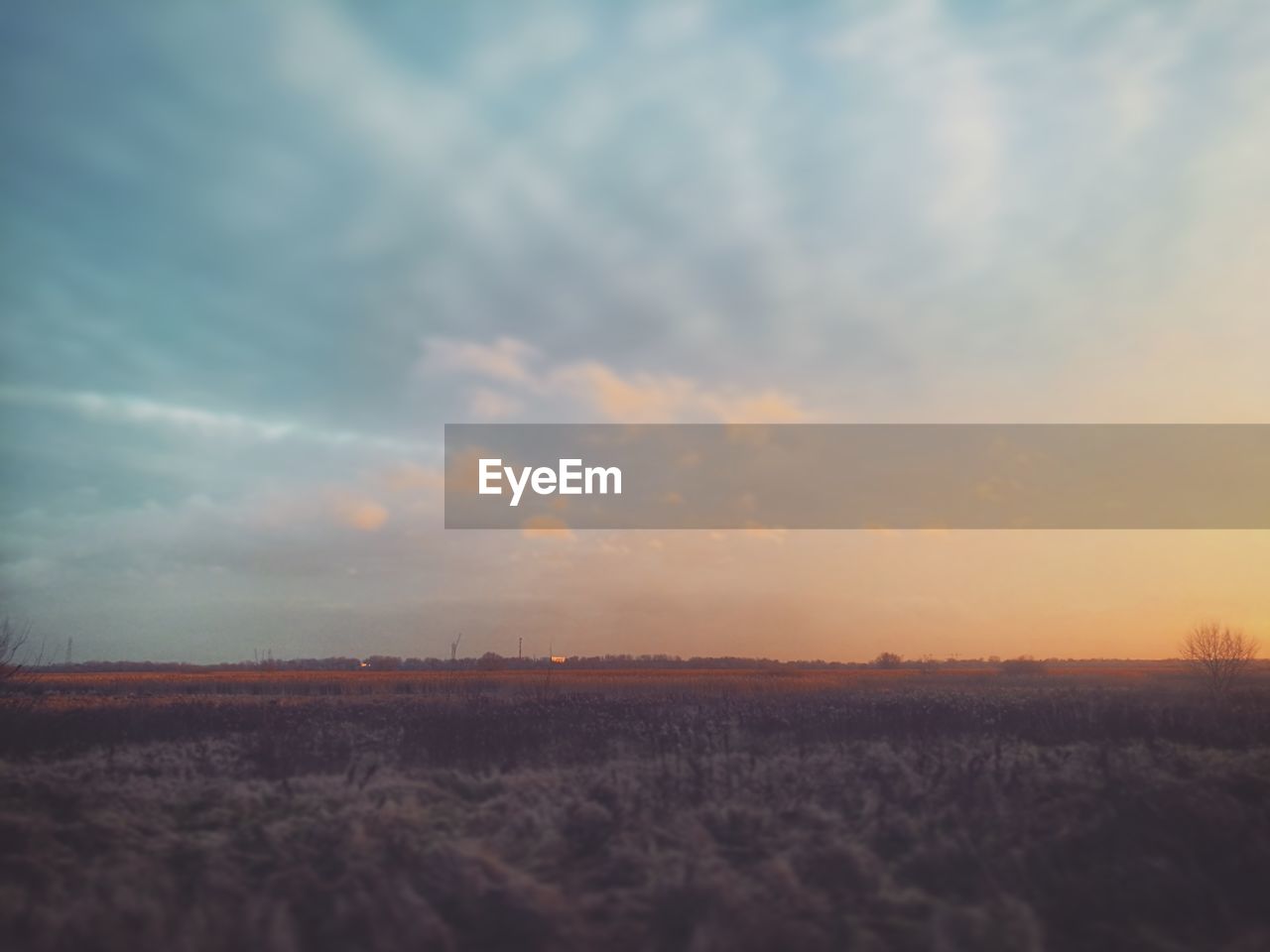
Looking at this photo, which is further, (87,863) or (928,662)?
(928,662)

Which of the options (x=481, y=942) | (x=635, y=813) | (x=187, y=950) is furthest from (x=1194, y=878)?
(x=187, y=950)

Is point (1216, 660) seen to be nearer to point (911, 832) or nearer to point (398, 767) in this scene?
point (911, 832)

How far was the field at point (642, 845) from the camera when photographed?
908 centimetres

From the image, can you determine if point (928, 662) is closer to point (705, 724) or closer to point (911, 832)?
point (705, 724)

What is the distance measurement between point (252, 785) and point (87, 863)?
366 cm

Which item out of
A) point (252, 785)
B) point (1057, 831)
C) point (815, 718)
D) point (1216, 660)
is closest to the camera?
point (1057, 831)

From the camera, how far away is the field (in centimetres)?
908

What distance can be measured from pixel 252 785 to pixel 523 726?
805 cm

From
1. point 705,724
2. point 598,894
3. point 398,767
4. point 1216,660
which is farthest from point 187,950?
point 1216,660

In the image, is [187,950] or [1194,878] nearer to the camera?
[187,950]

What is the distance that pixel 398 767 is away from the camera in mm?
16328

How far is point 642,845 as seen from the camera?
36.9 feet

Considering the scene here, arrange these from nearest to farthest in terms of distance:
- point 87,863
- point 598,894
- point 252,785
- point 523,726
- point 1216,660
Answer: point 598,894 → point 87,863 → point 252,785 → point 523,726 → point 1216,660

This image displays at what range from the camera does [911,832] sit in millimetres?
11898
